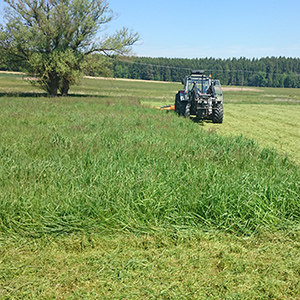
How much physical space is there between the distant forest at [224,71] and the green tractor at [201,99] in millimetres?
83651

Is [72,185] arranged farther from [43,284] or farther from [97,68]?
[97,68]

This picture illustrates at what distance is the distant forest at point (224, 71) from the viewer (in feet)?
363

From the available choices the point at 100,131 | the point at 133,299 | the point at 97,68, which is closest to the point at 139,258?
the point at 133,299

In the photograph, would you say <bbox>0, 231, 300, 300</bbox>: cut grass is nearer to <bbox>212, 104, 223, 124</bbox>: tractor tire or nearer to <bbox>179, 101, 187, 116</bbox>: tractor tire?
<bbox>212, 104, 223, 124</bbox>: tractor tire

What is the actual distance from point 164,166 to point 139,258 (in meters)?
2.25

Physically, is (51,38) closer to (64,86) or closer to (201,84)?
(64,86)

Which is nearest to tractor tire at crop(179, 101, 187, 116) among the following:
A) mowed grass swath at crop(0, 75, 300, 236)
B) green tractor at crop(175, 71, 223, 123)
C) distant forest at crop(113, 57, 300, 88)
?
green tractor at crop(175, 71, 223, 123)

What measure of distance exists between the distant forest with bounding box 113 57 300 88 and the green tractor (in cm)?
8365

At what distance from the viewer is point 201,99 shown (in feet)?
42.7

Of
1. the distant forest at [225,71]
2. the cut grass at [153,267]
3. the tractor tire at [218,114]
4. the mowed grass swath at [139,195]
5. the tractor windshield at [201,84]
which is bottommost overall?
the cut grass at [153,267]

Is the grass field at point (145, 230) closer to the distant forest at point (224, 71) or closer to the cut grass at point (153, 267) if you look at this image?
the cut grass at point (153, 267)

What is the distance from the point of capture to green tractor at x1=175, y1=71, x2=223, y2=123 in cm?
1310

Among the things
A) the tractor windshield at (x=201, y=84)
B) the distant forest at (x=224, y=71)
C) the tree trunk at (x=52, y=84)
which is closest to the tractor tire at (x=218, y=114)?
the tractor windshield at (x=201, y=84)

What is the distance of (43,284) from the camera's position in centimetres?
273
